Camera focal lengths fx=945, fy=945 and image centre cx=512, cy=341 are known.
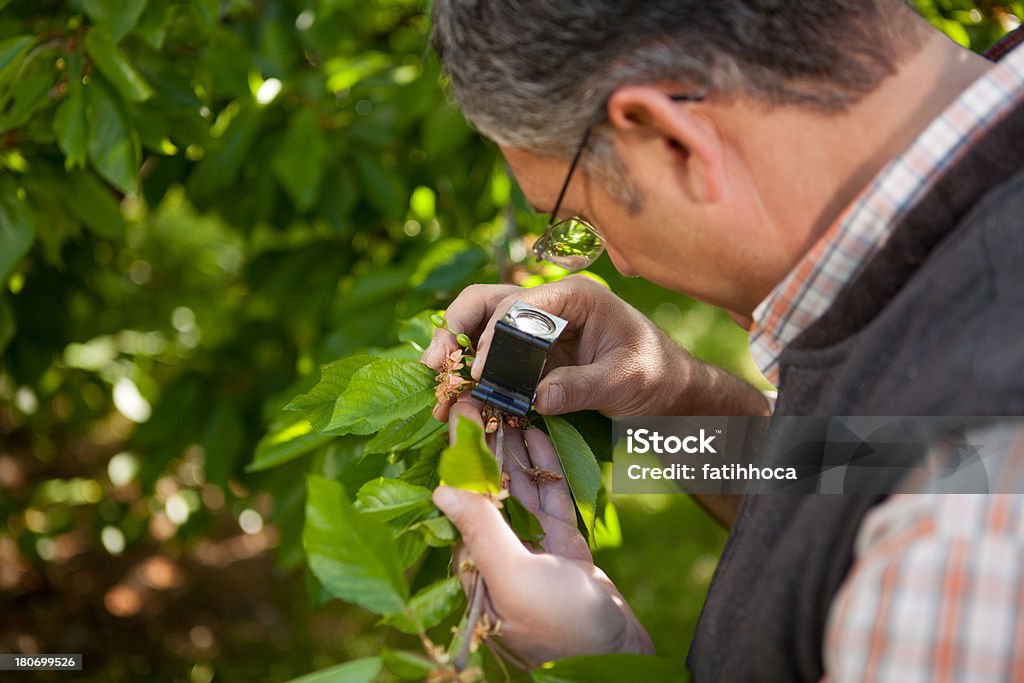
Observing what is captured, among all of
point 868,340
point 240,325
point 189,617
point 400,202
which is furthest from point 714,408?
point 189,617

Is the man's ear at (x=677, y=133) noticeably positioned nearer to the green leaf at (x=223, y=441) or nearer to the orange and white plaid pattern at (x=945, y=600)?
the orange and white plaid pattern at (x=945, y=600)

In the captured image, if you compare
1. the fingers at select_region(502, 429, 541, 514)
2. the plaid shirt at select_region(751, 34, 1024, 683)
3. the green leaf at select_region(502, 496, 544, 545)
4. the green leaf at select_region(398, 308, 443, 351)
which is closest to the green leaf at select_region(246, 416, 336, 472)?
the green leaf at select_region(398, 308, 443, 351)

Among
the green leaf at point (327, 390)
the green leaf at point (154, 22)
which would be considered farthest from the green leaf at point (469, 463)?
the green leaf at point (154, 22)

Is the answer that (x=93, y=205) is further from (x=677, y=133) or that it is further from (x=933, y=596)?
(x=933, y=596)

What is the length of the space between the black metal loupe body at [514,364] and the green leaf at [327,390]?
222 millimetres

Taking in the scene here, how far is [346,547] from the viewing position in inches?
38.6

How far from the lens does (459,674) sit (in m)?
0.95

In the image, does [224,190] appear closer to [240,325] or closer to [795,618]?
[240,325]

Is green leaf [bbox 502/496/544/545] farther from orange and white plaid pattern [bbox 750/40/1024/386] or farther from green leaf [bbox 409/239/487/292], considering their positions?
green leaf [bbox 409/239/487/292]

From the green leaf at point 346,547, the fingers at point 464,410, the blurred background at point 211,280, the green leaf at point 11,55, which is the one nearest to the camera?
the green leaf at point 346,547

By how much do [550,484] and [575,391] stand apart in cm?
15

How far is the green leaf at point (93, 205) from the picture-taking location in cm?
209

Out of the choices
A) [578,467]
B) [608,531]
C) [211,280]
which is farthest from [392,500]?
[211,280]

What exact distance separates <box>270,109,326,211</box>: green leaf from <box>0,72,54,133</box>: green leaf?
59 centimetres
